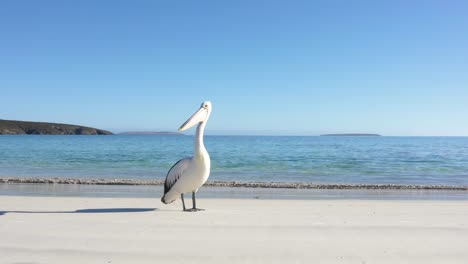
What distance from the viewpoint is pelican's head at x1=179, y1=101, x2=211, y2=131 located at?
7352mm

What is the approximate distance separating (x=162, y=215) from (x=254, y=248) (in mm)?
2588

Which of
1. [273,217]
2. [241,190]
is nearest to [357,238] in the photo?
[273,217]

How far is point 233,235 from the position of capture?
554cm

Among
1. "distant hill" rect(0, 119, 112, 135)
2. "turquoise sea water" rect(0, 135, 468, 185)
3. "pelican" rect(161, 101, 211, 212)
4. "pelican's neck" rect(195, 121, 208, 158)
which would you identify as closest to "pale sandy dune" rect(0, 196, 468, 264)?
"pelican" rect(161, 101, 211, 212)

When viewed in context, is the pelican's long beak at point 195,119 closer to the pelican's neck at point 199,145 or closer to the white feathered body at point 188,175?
the pelican's neck at point 199,145

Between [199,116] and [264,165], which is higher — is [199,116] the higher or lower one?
the higher one

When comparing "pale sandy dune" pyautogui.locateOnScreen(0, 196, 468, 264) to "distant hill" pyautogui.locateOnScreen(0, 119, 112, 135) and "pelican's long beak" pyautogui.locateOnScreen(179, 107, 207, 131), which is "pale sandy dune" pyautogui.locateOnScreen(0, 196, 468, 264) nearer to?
"pelican's long beak" pyautogui.locateOnScreen(179, 107, 207, 131)

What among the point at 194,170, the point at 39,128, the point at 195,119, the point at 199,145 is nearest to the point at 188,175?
the point at 194,170

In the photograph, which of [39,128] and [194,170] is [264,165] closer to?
[194,170]

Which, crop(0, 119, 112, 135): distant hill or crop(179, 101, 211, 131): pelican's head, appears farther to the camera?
crop(0, 119, 112, 135): distant hill

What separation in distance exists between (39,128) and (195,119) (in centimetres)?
13418

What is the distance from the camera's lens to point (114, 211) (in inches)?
301

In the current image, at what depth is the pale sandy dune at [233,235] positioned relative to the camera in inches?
182

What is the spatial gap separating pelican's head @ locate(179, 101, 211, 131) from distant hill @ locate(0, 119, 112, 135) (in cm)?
12913
